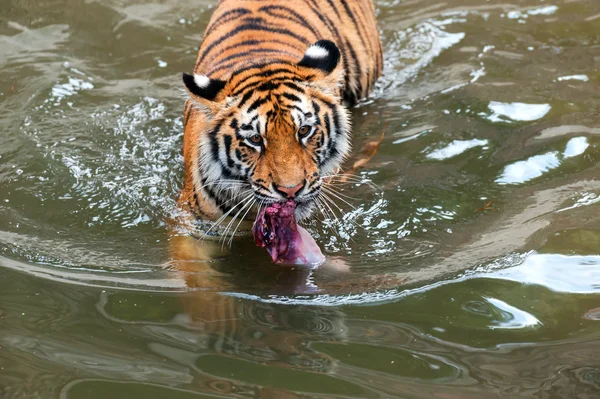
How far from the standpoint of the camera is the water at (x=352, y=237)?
8.60ft

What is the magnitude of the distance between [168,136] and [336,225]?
51.9 inches

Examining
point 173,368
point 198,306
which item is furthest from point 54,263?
point 173,368

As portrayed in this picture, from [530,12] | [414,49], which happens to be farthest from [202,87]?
[530,12]

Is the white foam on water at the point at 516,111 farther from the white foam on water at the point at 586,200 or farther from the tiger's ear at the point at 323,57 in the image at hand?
the tiger's ear at the point at 323,57

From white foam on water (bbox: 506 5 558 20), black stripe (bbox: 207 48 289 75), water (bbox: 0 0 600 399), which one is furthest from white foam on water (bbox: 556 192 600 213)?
white foam on water (bbox: 506 5 558 20)

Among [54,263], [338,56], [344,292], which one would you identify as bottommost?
[344,292]

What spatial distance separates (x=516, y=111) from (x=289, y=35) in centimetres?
137

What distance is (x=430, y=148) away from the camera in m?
4.30

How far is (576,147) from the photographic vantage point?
13.5 feet

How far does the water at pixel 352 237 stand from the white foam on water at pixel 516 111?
2 cm

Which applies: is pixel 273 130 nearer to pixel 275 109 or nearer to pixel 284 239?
pixel 275 109

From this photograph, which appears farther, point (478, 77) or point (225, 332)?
point (478, 77)

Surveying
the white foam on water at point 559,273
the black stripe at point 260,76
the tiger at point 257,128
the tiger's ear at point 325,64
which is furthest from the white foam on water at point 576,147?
the black stripe at point 260,76

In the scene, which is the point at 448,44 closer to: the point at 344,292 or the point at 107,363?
the point at 344,292
